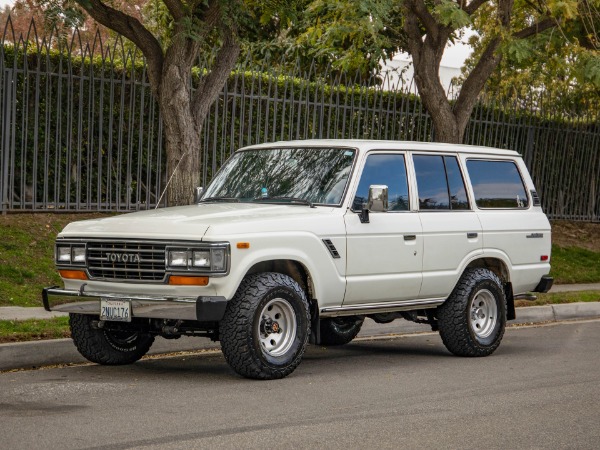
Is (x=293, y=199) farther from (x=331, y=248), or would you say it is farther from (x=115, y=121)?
(x=115, y=121)

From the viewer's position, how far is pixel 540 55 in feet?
58.2

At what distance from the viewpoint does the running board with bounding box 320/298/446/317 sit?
9.46 metres

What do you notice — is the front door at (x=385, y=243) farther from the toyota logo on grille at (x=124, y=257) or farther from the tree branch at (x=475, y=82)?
the tree branch at (x=475, y=82)

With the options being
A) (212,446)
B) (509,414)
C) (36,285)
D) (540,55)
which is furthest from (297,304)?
(540,55)

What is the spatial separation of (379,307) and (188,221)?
2126 mm

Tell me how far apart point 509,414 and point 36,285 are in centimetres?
743

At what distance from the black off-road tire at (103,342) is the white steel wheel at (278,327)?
1.03 m

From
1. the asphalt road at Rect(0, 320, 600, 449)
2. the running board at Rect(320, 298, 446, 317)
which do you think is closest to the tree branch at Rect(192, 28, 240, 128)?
the asphalt road at Rect(0, 320, 600, 449)

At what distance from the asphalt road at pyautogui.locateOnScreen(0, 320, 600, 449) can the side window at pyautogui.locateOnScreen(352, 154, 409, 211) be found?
58.0 inches

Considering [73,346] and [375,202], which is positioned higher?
[375,202]

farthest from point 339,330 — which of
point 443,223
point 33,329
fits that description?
point 33,329

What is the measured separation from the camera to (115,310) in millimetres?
8672

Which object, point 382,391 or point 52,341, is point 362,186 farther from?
point 52,341

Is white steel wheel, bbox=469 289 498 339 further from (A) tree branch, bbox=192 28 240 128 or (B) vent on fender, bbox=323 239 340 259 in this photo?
(A) tree branch, bbox=192 28 240 128
